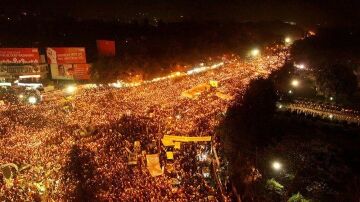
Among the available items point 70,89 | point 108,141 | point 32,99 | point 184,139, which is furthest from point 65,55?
point 184,139

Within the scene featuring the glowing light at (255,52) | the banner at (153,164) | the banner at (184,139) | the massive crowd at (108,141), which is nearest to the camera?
the massive crowd at (108,141)

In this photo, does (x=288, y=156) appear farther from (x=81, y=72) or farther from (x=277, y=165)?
(x=81, y=72)

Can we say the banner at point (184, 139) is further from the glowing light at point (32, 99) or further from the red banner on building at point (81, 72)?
the red banner on building at point (81, 72)

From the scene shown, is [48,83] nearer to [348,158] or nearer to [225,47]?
[225,47]

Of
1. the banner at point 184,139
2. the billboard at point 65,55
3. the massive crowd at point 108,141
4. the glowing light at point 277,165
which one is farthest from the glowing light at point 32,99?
the glowing light at point 277,165

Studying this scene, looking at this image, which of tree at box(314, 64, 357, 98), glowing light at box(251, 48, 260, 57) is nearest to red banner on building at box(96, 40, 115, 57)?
glowing light at box(251, 48, 260, 57)

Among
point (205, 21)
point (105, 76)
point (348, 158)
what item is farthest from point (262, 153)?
point (205, 21)

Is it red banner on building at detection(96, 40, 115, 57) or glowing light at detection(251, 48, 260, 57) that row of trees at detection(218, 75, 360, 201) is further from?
glowing light at detection(251, 48, 260, 57)
